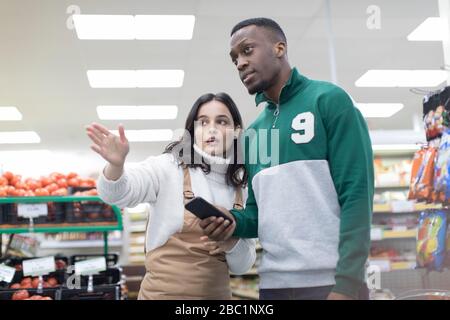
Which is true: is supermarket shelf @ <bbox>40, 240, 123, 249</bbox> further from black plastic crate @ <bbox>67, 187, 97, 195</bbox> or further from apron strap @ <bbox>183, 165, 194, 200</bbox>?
apron strap @ <bbox>183, 165, 194, 200</bbox>

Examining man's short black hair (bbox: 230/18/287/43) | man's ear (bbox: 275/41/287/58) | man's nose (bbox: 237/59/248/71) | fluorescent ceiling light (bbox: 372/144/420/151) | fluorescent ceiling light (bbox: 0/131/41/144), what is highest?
fluorescent ceiling light (bbox: 0/131/41/144)

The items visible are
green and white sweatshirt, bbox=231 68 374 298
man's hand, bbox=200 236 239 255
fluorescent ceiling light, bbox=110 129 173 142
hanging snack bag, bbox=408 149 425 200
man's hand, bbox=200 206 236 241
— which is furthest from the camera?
fluorescent ceiling light, bbox=110 129 173 142

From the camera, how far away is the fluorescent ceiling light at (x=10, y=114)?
213 inches

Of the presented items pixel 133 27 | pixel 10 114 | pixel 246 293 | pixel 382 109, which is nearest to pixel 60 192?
pixel 133 27

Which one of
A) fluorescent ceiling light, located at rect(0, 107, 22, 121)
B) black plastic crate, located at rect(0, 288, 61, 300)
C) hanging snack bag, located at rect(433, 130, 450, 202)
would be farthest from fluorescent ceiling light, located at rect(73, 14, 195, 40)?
Answer: hanging snack bag, located at rect(433, 130, 450, 202)

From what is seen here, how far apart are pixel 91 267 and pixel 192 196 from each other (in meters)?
1.50

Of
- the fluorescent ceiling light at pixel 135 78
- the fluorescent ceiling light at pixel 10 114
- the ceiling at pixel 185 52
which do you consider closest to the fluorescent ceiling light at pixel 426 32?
the ceiling at pixel 185 52

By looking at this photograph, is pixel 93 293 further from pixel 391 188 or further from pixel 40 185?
pixel 391 188

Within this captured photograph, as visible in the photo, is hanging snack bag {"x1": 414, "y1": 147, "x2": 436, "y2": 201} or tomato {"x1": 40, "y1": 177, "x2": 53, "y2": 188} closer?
hanging snack bag {"x1": 414, "y1": 147, "x2": 436, "y2": 201}

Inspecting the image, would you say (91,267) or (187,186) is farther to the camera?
(91,267)

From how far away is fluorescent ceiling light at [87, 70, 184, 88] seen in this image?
4.39 meters

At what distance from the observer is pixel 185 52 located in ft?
13.1

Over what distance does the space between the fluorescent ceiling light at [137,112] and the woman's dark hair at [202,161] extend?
160 inches

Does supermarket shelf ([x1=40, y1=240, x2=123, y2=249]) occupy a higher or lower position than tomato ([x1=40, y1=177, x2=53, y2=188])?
lower
